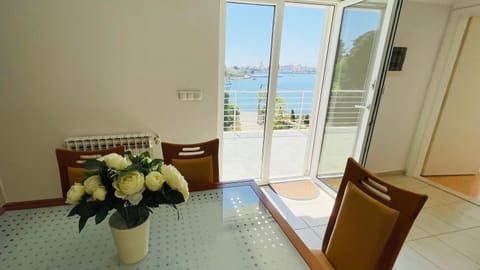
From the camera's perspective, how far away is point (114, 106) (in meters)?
2.03

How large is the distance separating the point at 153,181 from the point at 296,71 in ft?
8.61

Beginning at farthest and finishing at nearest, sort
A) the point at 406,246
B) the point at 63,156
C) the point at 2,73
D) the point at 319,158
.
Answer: the point at 319,158, the point at 406,246, the point at 2,73, the point at 63,156

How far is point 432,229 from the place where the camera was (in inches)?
82.4

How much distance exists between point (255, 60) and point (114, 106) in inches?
56.4

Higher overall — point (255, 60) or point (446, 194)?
point (255, 60)

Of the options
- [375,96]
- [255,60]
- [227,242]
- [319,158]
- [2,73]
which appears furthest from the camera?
[319,158]

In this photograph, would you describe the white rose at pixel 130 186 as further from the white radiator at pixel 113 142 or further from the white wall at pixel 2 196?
the white wall at pixel 2 196

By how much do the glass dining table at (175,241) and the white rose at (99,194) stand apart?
29 cm

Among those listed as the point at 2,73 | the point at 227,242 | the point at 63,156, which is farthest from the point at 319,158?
the point at 2,73

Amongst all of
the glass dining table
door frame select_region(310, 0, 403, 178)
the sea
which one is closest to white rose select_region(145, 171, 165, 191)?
the glass dining table

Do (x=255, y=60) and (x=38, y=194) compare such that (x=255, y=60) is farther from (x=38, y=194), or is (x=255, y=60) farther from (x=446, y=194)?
(x=446, y=194)

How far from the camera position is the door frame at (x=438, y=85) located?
263 centimetres

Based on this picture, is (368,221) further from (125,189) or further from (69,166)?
(69,166)

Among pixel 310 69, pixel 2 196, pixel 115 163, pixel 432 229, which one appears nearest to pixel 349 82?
pixel 310 69
